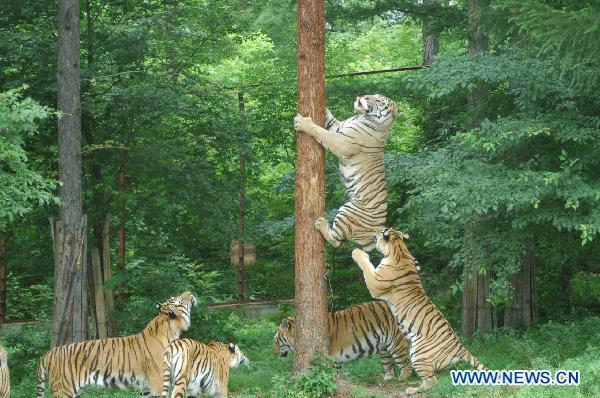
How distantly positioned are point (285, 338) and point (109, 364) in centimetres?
223

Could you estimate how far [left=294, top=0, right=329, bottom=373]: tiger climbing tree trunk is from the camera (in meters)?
9.31

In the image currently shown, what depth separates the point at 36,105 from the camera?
8.89m

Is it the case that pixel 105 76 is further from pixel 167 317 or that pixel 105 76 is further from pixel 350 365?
pixel 350 365

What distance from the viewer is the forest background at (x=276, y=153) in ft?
31.3

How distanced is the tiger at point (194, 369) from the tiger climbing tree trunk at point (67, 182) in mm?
2293

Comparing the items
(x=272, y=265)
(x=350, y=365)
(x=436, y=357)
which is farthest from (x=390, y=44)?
(x=436, y=357)

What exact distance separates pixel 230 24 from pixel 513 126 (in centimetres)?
580

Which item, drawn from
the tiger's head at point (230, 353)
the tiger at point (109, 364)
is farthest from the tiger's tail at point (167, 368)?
the tiger at point (109, 364)

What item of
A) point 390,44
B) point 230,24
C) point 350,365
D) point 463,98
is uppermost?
point 390,44

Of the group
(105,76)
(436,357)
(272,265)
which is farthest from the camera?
(272,265)

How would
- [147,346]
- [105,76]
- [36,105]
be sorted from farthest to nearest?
[105,76]
[147,346]
[36,105]

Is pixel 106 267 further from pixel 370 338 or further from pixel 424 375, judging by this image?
pixel 424 375

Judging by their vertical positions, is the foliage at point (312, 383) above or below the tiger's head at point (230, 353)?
below

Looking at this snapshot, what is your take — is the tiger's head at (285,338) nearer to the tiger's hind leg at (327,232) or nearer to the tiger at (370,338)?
the tiger at (370,338)
